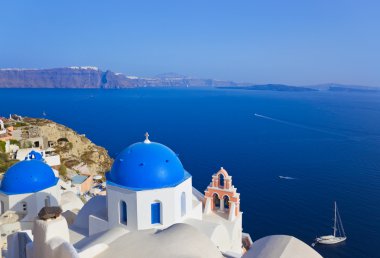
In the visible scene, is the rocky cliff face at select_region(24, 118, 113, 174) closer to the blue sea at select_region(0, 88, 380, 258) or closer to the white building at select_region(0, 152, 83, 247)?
the blue sea at select_region(0, 88, 380, 258)

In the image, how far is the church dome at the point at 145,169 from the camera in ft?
42.1

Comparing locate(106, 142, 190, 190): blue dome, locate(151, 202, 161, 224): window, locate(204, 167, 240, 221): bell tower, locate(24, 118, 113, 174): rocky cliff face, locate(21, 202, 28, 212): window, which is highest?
locate(106, 142, 190, 190): blue dome

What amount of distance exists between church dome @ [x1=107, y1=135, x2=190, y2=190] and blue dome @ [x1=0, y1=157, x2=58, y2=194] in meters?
5.76

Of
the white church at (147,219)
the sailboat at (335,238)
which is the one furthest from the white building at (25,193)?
the sailboat at (335,238)

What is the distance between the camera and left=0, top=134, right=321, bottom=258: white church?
8.55 metres

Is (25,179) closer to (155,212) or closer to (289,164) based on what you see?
(155,212)

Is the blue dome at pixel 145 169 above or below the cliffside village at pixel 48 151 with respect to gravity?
above

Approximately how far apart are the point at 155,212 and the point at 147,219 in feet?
1.33

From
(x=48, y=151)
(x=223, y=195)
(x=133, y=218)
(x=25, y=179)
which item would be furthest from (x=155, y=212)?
(x=48, y=151)

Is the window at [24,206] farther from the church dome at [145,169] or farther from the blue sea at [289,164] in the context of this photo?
the blue sea at [289,164]

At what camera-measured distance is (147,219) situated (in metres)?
12.9

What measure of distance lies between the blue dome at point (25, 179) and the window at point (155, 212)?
7.44m

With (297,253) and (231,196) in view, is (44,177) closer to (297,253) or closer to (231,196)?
(231,196)

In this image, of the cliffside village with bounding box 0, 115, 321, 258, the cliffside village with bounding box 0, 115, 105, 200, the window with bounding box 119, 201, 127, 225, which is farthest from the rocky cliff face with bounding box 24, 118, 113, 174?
the window with bounding box 119, 201, 127, 225
